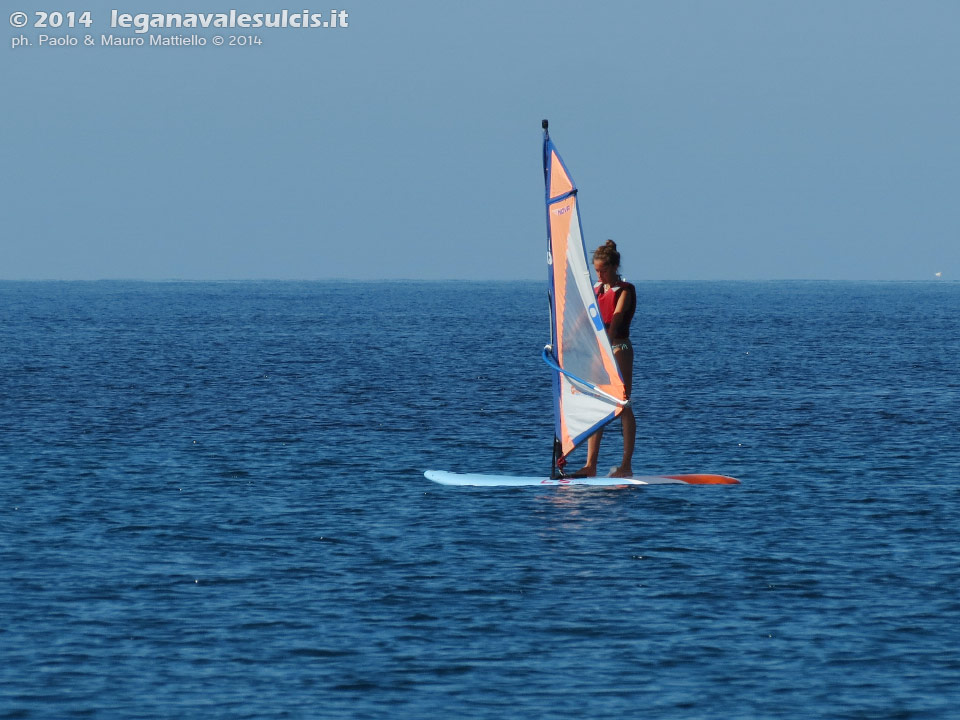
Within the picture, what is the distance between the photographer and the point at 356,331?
111 m

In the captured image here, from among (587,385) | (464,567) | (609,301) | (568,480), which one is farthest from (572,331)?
(464,567)

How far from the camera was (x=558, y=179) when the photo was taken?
883 inches

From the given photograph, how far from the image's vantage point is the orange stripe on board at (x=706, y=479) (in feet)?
81.6

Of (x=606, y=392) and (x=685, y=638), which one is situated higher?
(x=606, y=392)

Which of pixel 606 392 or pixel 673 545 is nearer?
pixel 673 545

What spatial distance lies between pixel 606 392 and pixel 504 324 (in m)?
105

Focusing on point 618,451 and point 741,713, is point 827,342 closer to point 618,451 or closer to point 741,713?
point 618,451

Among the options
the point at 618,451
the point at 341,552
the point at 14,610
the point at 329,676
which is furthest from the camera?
the point at 618,451

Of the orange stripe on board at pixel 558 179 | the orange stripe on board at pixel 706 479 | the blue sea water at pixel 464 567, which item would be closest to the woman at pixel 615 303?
the orange stripe on board at pixel 558 179

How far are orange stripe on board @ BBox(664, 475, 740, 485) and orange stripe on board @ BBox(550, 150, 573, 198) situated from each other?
529 centimetres

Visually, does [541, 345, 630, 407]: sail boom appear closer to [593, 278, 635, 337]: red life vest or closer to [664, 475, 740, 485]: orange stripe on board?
[593, 278, 635, 337]: red life vest

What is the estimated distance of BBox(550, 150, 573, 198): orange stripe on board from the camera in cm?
2227

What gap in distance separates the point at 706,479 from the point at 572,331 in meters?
3.86

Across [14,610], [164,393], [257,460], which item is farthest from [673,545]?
[164,393]
